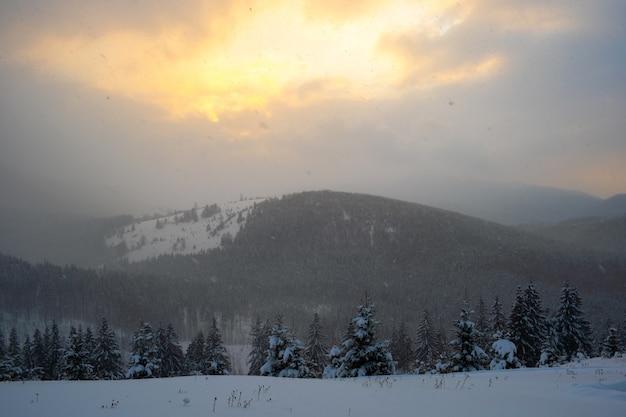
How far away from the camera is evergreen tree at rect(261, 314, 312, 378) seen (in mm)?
25594

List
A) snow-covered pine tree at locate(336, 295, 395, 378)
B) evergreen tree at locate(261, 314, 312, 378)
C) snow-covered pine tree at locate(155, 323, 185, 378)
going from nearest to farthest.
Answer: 1. snow-covered pine tree at locate(336, 295, 395, 378)
2. evergreen tree at locate(261, 314, 312, 378)
3. snow-covered pine tree at locate(155, 323, 185, 378)

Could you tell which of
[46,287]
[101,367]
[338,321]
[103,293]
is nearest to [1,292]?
[46,287]

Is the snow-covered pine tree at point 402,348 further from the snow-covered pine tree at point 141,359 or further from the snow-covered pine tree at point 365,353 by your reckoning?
the snow-covered pine tree at point 365,353

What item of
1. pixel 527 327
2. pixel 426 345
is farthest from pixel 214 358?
pixel 527 327

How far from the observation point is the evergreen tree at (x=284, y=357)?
84.0ft

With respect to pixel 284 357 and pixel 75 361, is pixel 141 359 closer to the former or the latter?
pixel 75 361

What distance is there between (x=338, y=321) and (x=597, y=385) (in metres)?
115

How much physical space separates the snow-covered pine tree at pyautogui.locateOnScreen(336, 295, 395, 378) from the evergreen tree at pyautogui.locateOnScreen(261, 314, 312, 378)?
3351 millimetres

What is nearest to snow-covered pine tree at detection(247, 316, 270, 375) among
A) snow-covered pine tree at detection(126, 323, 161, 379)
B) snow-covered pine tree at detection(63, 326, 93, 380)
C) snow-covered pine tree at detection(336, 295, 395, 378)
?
snow-covered pine tree at detection(126, 323, 161, 379)

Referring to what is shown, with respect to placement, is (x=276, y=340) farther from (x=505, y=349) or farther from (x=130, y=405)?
(x=130, y=405)

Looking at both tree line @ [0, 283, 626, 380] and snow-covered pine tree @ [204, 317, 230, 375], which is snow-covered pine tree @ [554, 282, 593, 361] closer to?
tree line @ [0, 283, 626, 380]

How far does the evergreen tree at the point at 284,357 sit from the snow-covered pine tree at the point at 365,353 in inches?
132

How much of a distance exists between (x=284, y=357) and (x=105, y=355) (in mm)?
25967

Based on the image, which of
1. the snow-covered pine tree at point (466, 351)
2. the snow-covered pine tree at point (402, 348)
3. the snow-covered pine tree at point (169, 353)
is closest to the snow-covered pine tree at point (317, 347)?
the snow-covered pine tree at point (169, 353)
